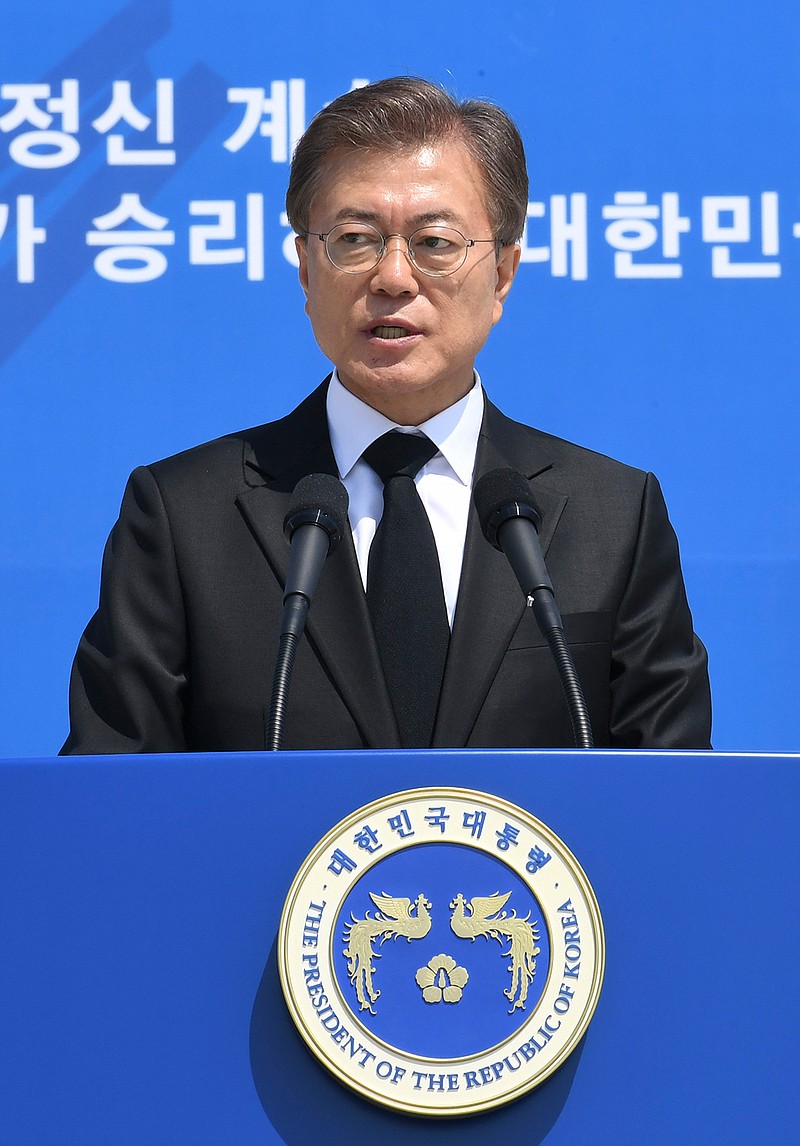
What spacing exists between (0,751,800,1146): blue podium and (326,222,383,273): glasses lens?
2.27 ft

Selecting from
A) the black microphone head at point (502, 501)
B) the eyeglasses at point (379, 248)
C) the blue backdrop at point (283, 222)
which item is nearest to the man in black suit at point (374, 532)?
the eyeglasses at point (379, 248)

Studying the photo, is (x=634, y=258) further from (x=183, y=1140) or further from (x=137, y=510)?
(x=183, y=1140)

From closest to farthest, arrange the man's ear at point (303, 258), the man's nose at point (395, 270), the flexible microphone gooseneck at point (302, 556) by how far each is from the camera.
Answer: the flexible microphone gooseneck at point (302, 556)
the man's nose at point (395, 270)
the man's ear at point (303, 258)

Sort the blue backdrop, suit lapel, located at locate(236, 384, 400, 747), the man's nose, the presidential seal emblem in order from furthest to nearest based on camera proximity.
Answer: the blue backdrop → the man's nose → suit lapel, located at locate(236, 384, 400, 747) → the presidential seal emblem

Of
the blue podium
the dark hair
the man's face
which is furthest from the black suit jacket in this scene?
the blue podium

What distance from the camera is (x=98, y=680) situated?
4.67ft

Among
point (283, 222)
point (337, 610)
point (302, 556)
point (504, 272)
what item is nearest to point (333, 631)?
point (337, 610)

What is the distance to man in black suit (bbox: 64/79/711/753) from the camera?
55.0 inches

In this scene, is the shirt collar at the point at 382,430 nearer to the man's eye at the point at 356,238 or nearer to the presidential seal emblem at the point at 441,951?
the man's eye at the point at 356,238

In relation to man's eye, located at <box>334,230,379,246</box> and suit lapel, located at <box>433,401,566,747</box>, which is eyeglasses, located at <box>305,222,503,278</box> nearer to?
man's eye, located at <box>334,230,379,246</box>

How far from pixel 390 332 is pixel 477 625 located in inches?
12.2

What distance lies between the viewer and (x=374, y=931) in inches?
36.0

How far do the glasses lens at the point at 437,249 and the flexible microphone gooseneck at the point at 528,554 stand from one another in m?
0.32

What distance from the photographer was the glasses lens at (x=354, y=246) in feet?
4.97
